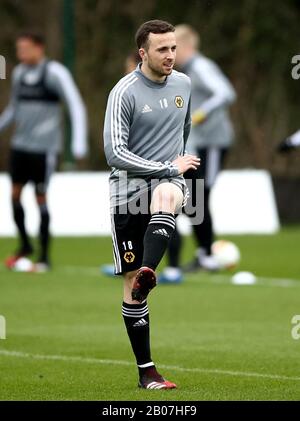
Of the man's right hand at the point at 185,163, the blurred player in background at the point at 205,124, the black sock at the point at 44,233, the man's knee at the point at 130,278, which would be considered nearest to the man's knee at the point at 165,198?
the man's right hand at the point at 185,163

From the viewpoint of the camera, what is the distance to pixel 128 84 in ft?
26.8

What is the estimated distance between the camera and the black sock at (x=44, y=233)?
15781 millimetres

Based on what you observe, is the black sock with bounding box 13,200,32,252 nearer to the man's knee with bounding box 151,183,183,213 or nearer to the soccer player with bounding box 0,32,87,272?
the soccer player with bounding box 0,32,87,272

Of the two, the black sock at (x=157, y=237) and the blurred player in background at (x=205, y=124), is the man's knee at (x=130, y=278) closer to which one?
the black sock at (x=157, y=237)

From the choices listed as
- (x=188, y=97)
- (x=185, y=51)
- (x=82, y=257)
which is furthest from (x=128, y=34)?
(x=188, y=97)

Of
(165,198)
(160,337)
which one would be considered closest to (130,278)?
(165,198)

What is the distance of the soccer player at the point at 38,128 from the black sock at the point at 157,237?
7.52 meters

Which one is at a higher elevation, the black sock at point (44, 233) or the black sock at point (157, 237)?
the black sock at point (157, 237)

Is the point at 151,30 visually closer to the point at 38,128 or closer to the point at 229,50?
the point at 38,128

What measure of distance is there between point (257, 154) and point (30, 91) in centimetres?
1311

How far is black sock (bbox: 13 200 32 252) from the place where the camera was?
623 inches

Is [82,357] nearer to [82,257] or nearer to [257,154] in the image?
[82,257]

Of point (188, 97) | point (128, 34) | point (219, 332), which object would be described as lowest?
point (219, 332)

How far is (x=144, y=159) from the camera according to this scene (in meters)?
8.16
